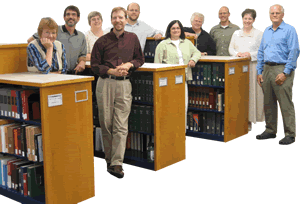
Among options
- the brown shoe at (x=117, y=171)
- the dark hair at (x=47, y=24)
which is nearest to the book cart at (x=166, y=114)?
the brown shoe at (x=117, y=171)

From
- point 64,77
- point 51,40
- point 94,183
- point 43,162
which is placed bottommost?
point 94,183

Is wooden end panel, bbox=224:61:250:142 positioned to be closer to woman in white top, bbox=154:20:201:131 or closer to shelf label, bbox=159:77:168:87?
woman in white top, bbox=154:20:201:131

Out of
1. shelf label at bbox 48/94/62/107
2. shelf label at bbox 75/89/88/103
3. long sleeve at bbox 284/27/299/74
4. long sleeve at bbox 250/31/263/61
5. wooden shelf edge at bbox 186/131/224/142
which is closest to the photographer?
shelf label at bbox 48/94/62/107

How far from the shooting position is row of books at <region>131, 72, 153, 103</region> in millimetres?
5316

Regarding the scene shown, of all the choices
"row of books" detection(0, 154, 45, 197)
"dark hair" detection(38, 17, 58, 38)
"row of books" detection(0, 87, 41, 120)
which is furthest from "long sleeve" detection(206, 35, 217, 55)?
"row of books" detection(0, 154, 45, 197)

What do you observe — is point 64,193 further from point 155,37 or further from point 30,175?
point 155,37

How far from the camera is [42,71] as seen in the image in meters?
4.62

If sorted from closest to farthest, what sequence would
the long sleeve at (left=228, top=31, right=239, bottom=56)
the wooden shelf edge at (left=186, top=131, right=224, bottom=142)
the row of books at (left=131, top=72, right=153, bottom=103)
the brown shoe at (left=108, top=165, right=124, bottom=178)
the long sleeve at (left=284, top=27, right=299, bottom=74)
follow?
the brown shoe at (left=108, top=165, right=124, bottom=178) < the row of books at (left=131, top=72, right=153, bottom=103) < the long sleeve at (left=284, top=27, right=299, bottom=74) < the wooden shelf edge at (left=186, top=131, right=224, bottom=142) < the long sleeve at (left=228, top=31, right=239, bottom=56)

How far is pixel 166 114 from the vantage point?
534cm

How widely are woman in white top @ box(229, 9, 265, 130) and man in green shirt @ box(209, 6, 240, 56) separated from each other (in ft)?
0.94

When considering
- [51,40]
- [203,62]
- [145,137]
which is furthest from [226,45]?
[51,40]

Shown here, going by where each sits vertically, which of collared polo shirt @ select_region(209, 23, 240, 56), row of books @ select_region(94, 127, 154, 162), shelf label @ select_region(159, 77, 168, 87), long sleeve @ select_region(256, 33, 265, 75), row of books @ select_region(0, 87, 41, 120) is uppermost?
collared polo shirt @ select_region(209, 23, 240, 56)

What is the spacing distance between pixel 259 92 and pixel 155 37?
230 centimetres

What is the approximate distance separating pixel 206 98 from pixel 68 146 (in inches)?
142
